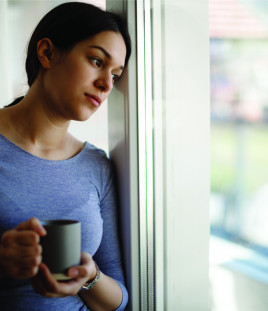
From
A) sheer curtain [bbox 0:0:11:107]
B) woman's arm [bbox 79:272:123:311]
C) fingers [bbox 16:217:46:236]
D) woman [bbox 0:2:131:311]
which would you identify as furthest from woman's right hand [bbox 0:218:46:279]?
sheer curtain [bbox 0:0:11:107]

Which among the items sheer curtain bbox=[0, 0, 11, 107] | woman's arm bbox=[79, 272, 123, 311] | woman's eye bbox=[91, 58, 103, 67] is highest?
sheer curtain bbox=[0, 0, 11, 107]

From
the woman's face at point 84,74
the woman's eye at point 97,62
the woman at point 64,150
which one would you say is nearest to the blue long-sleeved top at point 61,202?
the woman at point 64,150

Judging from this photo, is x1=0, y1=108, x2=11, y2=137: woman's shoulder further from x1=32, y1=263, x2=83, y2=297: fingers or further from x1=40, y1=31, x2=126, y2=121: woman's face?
x1=32, y1=263, x2=83, y2=297: fingers

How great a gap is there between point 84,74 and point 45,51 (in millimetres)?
154

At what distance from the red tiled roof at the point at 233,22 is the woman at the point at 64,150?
0.26 metres

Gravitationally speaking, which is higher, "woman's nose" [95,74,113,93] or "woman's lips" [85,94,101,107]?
"woman's nose" [95,74,113,93]

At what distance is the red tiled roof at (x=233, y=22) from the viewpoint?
0.60 metres

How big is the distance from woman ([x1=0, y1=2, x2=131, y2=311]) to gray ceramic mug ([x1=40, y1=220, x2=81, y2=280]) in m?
0.19

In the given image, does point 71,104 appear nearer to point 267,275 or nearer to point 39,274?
point 39,274

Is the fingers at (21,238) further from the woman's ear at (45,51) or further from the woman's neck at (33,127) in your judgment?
the woman's ear at (45,51)

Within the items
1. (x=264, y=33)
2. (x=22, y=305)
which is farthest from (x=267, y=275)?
(x=22, y=305)

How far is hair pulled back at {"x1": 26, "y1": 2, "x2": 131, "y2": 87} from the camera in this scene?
2.82ft

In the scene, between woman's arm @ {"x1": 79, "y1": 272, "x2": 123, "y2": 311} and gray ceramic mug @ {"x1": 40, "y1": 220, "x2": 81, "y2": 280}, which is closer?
gray ceramic mug @ {"x1": 40, "y1": 220, "x2": 81, "y2": 280}

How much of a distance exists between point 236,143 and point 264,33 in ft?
0.71
